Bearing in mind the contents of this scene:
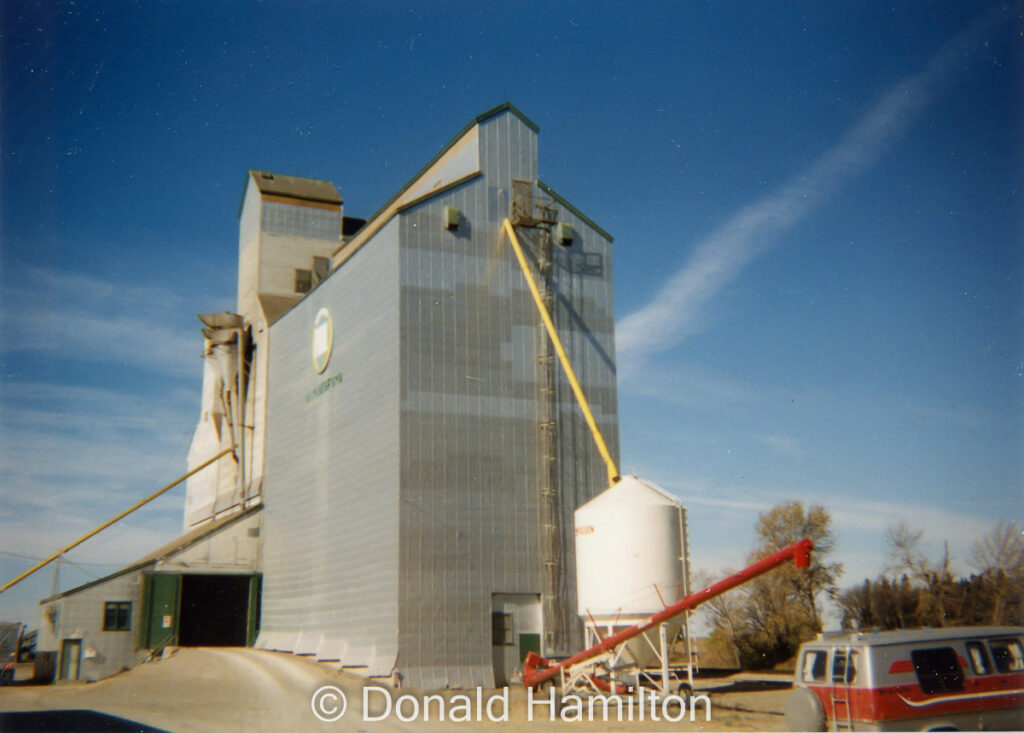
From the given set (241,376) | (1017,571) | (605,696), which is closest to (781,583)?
(1017,571)

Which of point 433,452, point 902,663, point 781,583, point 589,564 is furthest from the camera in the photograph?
point 781,583

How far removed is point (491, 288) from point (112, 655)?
80.6 feet

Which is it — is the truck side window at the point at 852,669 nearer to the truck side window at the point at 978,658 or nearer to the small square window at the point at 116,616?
the truck side window at the point at 978,658

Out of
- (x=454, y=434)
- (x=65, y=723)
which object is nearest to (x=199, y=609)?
(x=454, y=434)

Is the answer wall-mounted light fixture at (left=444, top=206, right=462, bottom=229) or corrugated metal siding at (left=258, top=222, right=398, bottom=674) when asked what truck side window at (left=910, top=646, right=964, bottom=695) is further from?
wall-mounted light fixture at (left=444, top=206, right=462, bottom=229)

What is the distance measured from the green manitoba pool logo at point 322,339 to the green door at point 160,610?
42.8 ft

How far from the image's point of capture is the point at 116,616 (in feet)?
143

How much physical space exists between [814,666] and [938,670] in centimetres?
225

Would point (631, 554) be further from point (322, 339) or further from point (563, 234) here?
point (322, 339)

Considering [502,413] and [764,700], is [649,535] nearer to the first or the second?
[764,700]

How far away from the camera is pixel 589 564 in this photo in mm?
28828

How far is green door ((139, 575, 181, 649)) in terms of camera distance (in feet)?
144

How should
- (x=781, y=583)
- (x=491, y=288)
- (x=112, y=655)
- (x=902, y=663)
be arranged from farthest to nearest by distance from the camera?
(x=781, y=583) → (x=112, y=655) → (x=491, y=288) → (x=902, y=663)

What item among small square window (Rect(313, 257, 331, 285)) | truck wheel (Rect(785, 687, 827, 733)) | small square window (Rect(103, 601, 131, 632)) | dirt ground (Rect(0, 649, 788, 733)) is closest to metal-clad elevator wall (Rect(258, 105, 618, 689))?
dirt ground (Rect(0, 649, 788, 733))
